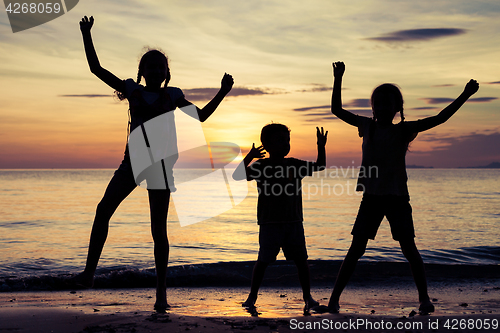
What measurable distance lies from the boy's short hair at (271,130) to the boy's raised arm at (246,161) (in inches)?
8.7

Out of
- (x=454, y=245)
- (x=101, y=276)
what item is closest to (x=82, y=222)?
(x=101, y=276)

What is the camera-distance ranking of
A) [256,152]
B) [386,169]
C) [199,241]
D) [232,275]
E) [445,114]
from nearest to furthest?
[445,114] → [386,169] → [256,152] → [232,275] → [199,241]

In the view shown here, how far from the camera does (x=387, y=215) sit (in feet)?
12.2

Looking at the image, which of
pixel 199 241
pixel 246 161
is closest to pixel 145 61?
pixel 246 161

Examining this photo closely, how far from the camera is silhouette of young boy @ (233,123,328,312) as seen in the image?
3.82 meters

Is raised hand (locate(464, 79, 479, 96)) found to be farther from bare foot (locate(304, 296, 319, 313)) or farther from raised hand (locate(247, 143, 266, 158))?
bare foot (locate(304, 296, 319, 313))

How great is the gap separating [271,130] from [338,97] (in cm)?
72

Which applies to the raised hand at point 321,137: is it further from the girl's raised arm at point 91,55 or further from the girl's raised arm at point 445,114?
the girl's raised arm at point 91,55

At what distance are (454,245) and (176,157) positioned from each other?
9594 millimetres

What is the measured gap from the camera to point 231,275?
7.25 m

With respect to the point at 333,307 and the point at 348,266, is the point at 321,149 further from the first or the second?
the point at 333,307

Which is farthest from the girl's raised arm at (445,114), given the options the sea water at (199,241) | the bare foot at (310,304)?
the sea water at (199,241)

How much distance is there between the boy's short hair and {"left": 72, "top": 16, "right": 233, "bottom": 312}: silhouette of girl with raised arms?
1.84 ft

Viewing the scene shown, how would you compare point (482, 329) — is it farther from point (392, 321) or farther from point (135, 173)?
point (135, 173)
